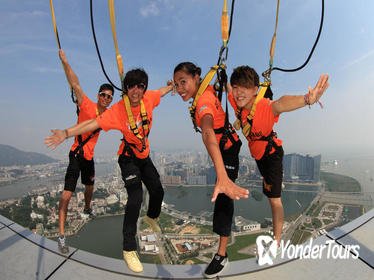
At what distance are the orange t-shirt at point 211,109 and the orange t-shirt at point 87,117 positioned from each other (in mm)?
1501

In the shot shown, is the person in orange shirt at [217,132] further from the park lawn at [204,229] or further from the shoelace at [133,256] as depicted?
the park lawn at [204,229]

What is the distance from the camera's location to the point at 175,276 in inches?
63.7

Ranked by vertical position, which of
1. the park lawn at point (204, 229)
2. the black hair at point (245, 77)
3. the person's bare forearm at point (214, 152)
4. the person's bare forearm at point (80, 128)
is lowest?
the park lawn at point (204, 229)

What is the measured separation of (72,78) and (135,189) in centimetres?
150

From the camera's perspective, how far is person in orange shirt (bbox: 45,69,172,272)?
1688 mm

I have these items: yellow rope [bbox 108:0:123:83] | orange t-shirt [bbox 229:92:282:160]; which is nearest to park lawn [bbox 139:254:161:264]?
orange t-shirt [bbox 229:92:282:160]

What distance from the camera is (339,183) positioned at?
106ft

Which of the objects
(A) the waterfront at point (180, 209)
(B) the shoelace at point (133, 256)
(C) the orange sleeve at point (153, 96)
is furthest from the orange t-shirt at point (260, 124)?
(A) the waterfront at point (180, 209)

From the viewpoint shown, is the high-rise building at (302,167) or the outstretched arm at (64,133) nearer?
the outstretched arm at (64,133)

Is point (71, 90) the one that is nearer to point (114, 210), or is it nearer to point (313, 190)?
point (114, 210)

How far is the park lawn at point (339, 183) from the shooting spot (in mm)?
29277

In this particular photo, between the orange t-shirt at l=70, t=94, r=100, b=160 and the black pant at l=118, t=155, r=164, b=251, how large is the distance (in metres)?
0.75

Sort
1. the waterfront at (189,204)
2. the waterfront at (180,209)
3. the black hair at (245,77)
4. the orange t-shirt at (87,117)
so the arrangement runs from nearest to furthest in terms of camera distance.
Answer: the black hair at (245,77)
the orange t-shirt at (87,117)
the waterfront at (180,209)
the waterfront at (189,204)

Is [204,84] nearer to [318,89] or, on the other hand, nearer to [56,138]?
[318,89]
